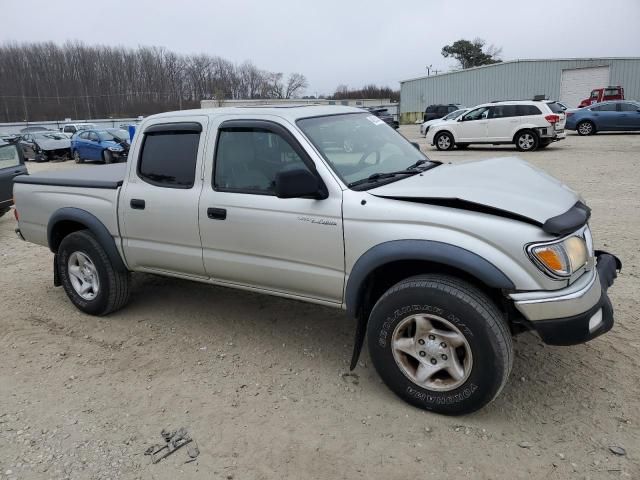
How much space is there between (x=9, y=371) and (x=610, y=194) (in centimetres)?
974

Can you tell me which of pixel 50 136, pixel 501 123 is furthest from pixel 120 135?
pixel 501 123

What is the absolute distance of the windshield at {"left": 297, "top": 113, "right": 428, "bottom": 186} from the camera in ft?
11.5

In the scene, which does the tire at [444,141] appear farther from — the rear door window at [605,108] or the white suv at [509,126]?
the rear door window at [605,108]

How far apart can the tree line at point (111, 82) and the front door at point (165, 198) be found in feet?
232

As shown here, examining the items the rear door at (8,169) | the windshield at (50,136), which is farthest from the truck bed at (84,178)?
the windshield at (50,136)

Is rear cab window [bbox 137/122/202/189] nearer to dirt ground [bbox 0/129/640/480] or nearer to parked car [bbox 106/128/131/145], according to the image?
dirt ground [bbox 0/129/640/480]

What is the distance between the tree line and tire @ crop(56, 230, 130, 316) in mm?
70309

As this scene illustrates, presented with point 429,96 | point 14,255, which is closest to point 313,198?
point 14,255

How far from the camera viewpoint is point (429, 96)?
50125mm

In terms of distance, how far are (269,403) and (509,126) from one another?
55.1 ft

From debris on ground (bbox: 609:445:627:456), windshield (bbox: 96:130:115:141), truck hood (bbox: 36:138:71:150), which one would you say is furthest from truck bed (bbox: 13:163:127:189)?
truck hood (bbox: 36:138:71:150)

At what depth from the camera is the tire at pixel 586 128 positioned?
77.9 ft

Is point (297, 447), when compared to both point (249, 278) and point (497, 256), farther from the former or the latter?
point (497, 256)

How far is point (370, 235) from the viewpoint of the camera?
312 centimetres
